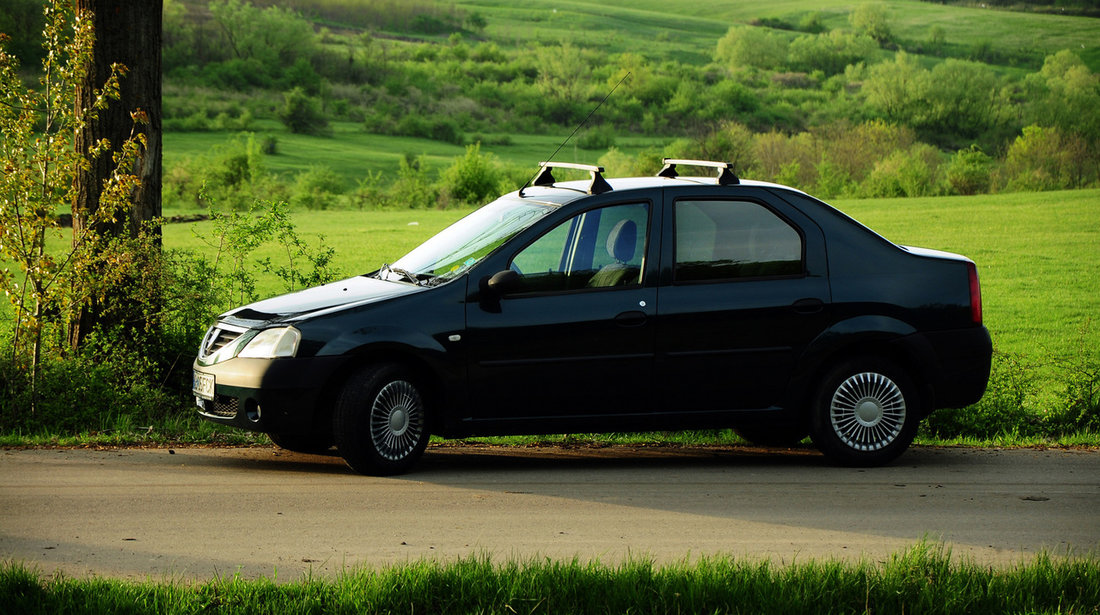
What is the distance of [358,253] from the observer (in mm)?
36500

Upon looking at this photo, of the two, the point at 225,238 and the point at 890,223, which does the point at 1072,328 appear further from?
the point at 890,223

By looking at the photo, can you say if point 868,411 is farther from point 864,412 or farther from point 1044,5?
point 1044,5

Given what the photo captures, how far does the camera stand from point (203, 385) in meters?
8.42

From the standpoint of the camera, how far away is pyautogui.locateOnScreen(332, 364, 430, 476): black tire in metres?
7.95

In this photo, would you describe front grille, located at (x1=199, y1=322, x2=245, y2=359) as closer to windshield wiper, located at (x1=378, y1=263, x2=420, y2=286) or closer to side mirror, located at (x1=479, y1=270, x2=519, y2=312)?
windshield wiper, located at (x1=378, y1=263, x2=420, y2=286)

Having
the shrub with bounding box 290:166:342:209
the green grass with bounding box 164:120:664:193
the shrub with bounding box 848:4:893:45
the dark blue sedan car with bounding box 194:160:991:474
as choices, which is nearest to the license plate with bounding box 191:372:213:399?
the dark blue sedan car with bounding box 194:160:991:474

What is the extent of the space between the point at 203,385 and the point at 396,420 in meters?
1.34

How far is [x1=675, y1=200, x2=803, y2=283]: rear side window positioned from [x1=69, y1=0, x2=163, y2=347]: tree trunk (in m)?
5.24

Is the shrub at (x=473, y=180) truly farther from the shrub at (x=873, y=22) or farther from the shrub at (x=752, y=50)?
the shrub at (x=873, y=22)

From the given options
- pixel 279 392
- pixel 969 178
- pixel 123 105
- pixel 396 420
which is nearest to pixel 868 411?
pixel 396 420

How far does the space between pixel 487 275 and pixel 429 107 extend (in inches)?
3739

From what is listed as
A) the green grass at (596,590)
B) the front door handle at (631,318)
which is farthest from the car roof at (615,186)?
the green grass at (596,590)

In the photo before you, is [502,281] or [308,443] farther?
[308,443]

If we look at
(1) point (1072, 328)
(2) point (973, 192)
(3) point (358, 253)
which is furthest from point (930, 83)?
(1) point (1072, 328)
